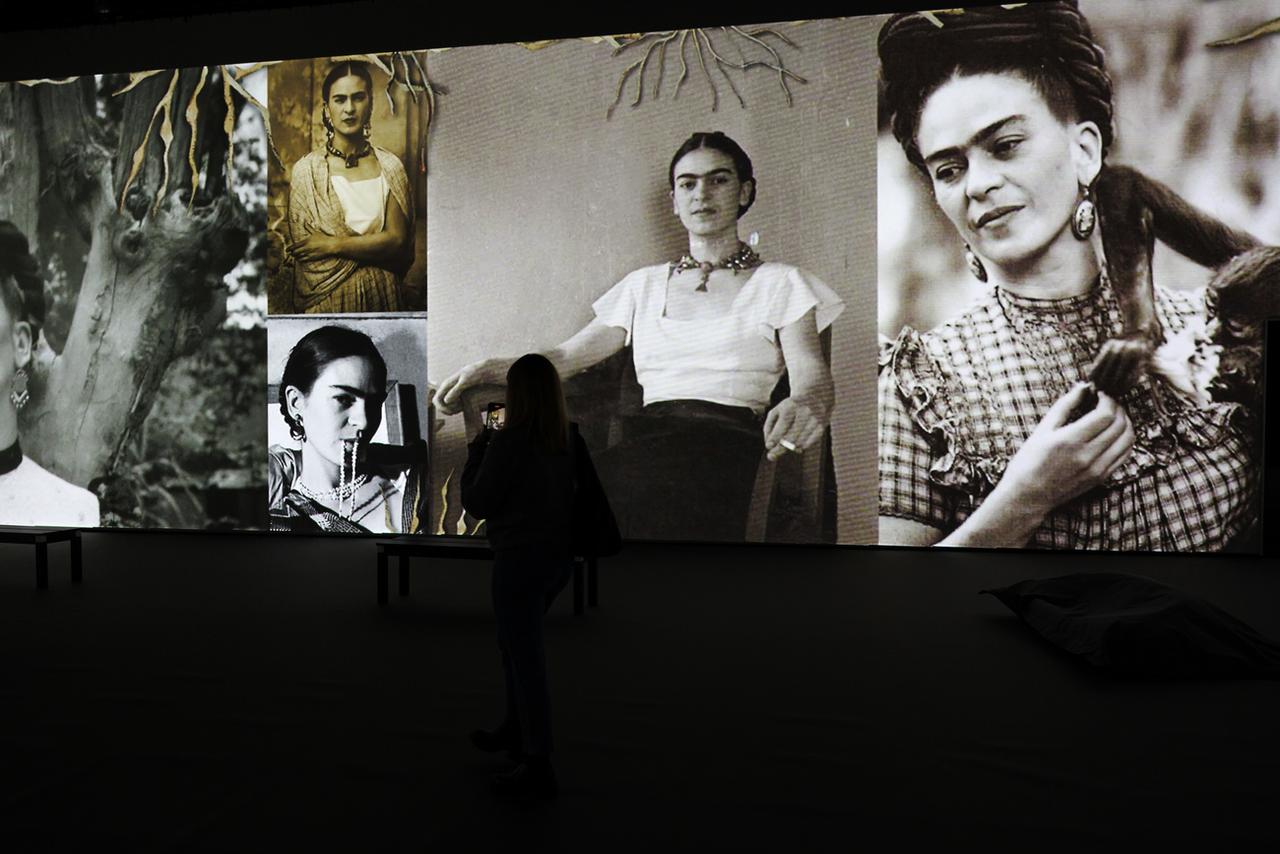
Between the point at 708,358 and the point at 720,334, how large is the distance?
25 cm

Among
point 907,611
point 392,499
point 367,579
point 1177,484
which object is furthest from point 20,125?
point 1177,484

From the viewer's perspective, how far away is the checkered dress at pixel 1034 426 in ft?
30.0

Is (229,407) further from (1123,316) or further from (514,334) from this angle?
(1123,316)

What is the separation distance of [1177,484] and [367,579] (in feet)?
22.5

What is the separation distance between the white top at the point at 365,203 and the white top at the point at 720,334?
2.51m

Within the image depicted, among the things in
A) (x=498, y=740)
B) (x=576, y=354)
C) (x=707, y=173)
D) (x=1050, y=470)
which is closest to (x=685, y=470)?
(x=576, y=354)

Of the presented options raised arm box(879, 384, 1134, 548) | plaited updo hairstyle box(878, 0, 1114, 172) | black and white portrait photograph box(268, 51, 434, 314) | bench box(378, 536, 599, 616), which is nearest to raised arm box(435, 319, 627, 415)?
black and white portrait photograph box(268, 51, 434, 314)

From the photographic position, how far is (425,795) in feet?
10.9

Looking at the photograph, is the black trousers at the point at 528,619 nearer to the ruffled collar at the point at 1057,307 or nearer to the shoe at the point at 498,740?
the shoe at the point at 498,740

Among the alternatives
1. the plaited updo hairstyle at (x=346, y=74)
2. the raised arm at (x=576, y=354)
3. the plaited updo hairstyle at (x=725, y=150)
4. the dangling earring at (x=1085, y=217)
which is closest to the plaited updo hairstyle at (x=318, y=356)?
the raised arm at (x=576, y=354)

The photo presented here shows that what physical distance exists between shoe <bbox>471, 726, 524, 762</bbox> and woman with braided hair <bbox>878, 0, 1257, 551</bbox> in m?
6.67

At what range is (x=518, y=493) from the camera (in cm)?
322

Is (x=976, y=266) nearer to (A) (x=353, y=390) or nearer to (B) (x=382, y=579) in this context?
(B) (x=382, y=579)

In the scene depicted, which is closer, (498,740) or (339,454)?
(498,740)
